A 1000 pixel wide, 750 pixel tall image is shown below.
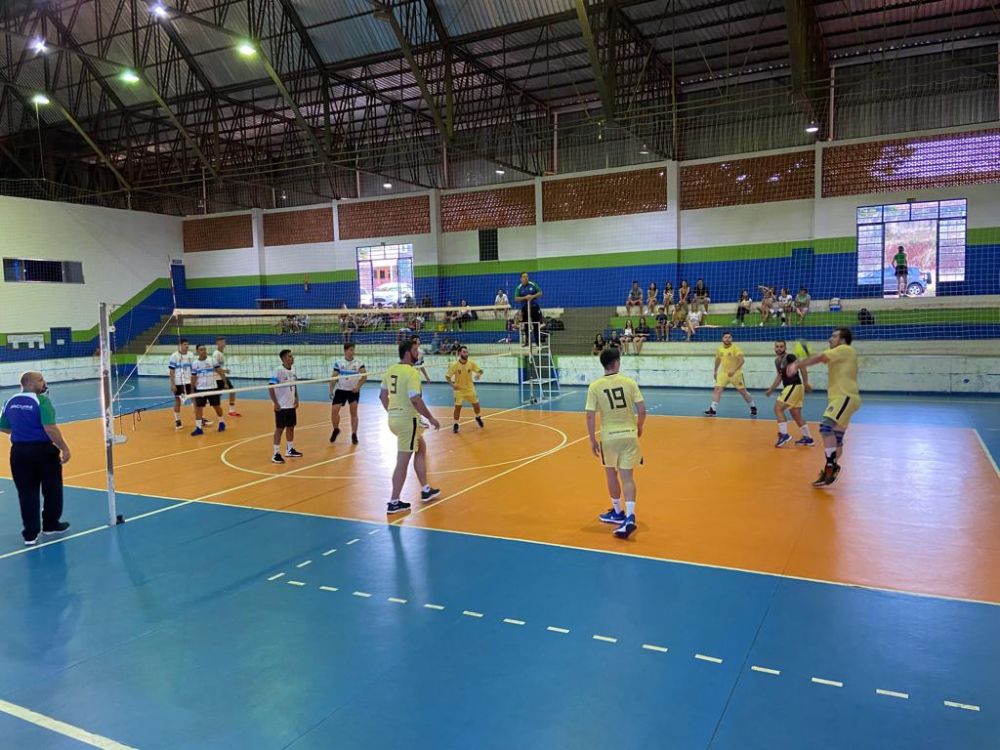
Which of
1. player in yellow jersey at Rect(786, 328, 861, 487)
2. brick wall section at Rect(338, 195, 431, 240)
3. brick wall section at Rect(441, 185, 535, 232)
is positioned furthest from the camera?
brick wall section at Rect(338, 195, 431, 240)

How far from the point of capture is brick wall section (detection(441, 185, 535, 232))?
3216 cm

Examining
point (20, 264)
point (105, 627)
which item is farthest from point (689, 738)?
point (20, 264)

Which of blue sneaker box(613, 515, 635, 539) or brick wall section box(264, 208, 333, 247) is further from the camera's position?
brick wall section box(264, 208, 333, 247)

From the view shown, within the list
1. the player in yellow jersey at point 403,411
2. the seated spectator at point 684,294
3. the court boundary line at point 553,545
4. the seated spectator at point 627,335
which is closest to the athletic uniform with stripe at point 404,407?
the player in yellow jersey at point 403,411

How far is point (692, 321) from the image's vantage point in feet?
85.4

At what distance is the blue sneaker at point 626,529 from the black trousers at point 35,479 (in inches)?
260

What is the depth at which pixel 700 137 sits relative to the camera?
94.2 feet

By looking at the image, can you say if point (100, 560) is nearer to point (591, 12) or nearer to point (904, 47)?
point (591, 12)

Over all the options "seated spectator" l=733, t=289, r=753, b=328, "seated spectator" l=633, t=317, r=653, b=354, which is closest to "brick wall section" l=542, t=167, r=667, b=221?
"seated spectator" l=733, t=289, r=753, b=328

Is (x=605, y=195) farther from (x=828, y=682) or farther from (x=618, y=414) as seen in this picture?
(x=828, y=682)

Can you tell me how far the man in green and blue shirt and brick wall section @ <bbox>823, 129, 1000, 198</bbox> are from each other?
26.5m

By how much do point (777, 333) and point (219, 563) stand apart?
21.4 meters

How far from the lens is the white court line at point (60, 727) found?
13.5 ft

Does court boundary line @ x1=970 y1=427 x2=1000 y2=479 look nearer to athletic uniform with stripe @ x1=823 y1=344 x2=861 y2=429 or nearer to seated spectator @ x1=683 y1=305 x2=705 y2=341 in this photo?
athletic uniform with stripe @ x1=823 y1=344 x2=861 y2=429
